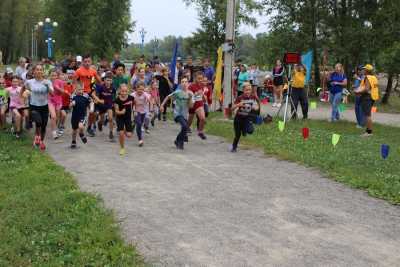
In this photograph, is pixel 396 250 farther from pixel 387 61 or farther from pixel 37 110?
pixel 387 61

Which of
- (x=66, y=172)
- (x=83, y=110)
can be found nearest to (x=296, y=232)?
(x=66, y=172)

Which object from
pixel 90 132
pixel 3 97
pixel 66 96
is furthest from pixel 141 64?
pixel 3 97

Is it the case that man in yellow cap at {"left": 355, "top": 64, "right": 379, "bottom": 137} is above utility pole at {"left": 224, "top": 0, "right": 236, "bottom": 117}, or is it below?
below

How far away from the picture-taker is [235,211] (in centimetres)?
716

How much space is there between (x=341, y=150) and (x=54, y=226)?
7229mm

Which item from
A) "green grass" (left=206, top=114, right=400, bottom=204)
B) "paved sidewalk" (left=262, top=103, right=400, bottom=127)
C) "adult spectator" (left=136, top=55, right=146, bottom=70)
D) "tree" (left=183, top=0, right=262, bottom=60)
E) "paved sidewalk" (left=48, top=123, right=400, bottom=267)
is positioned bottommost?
"paved sidewalk" (left=48, top=123, right=400, bottom=267)

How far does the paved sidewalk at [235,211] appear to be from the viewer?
18.5ft

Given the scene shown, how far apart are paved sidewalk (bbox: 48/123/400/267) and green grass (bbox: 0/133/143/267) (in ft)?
0.80

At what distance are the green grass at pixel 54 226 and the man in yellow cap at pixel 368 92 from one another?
8.62m

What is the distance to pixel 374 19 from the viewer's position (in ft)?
90.2

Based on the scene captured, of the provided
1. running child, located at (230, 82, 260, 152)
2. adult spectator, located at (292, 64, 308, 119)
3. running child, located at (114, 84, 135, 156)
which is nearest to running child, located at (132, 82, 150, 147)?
running child, located at (114, 84, 135, 156)

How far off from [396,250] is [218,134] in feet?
29.0

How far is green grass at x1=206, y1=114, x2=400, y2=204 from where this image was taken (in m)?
9.07

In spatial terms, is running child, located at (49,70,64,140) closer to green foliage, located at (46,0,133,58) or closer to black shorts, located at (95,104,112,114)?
black shorts, located at (95,104,112,114)
